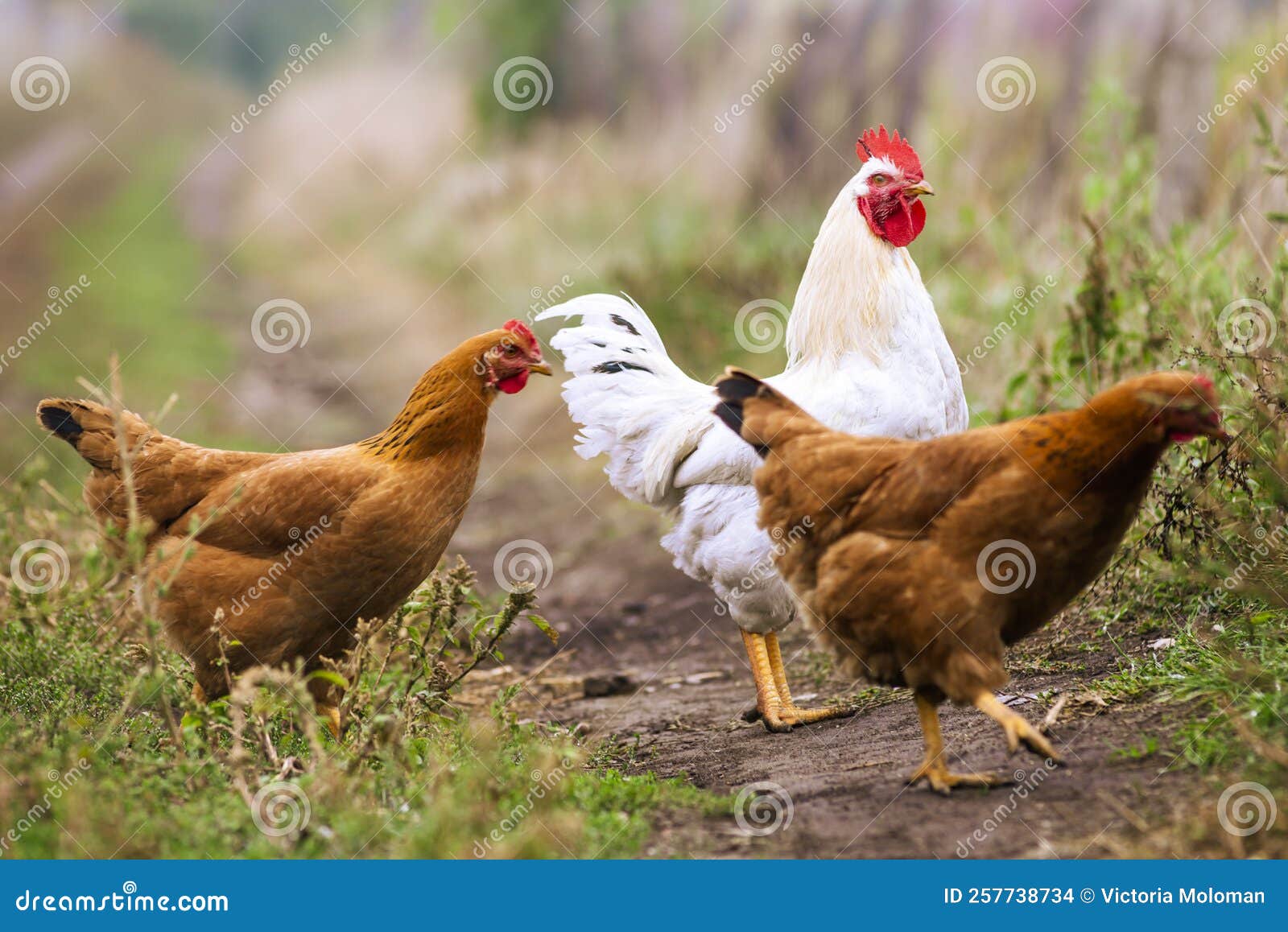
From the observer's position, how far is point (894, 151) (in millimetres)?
5219

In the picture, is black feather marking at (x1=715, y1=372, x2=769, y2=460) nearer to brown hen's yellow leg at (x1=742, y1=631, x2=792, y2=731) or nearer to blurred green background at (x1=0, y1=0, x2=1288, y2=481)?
brown hen's yellow leg at (x1=742, y1=631, x2=792, y2=731)

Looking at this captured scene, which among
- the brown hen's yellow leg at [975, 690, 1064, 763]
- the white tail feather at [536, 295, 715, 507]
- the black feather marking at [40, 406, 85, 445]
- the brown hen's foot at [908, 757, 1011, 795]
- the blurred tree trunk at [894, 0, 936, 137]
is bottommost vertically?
the brown hen's foot at [908, 757, 1011, 795]

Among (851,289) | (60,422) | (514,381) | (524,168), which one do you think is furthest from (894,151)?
(524,168)

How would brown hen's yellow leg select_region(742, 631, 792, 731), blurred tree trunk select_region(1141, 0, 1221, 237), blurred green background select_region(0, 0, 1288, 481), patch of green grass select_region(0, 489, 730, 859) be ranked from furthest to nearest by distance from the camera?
blurred green background select_region(0, 0, 1288, 481) < blurred tree trunk select_region(1141, 0, 1221, 237) < brown hen's yellow leg select_region(742, 631, 792, 731) < patch of green grass select_region(0, 489, 730, 859)

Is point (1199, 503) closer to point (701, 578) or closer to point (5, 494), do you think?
point (701, 578)

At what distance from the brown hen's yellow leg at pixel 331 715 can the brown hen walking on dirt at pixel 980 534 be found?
2.16 meters

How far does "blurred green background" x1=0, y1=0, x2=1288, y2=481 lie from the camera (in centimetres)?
866

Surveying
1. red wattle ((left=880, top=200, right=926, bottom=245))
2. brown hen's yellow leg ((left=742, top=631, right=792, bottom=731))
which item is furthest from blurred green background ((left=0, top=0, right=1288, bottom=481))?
brown hen's yellow leg ((left=742, top=631, right=792, bottom=731))

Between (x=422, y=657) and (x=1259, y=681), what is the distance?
3.07 meters

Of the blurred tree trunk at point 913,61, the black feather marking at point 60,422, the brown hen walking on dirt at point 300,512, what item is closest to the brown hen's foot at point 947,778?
the brown hen walking on dirt at point 300,512

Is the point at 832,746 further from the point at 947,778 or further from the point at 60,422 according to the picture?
the point at 60,422

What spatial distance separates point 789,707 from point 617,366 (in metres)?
1.84

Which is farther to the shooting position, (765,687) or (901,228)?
(901,228)

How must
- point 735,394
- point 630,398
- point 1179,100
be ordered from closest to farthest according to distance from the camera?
point 735,394, point 630,398, point 1179,100
